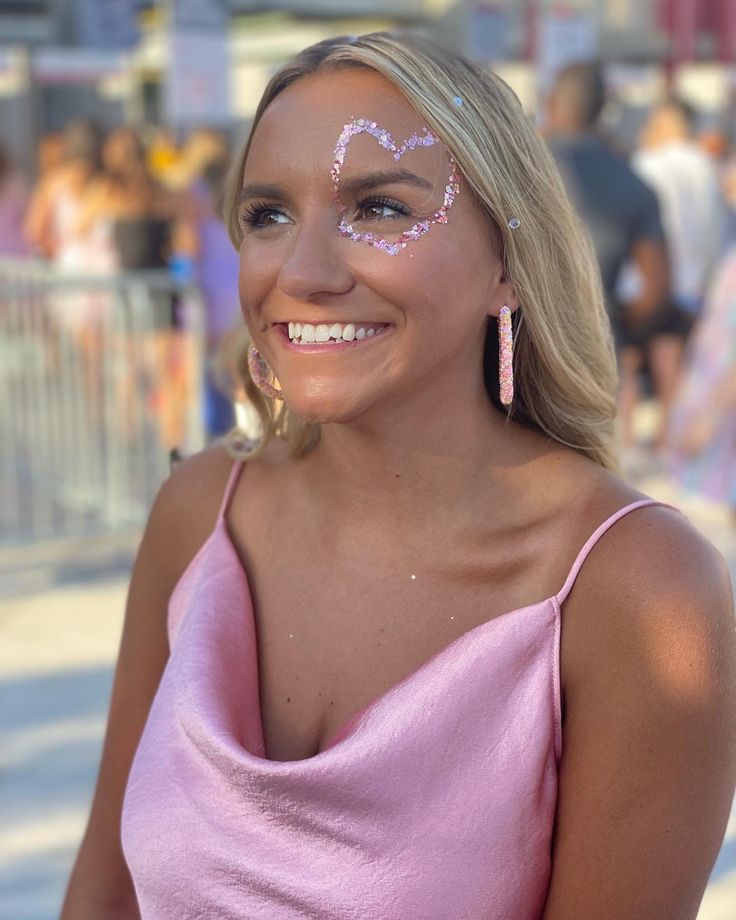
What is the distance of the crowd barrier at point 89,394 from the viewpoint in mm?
6266

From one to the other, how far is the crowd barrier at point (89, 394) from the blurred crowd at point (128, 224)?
4 centimetres

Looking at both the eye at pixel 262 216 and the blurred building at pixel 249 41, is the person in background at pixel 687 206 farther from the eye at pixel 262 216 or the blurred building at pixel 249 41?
the eye at pixel 262 216

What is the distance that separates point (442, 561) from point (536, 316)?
357mm

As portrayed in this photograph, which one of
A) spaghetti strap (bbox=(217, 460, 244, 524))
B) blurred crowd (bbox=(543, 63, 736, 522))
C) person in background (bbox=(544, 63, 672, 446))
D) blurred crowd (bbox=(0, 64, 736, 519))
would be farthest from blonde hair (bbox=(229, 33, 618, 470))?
person in background (bbox=(544, 63, 672, 446))

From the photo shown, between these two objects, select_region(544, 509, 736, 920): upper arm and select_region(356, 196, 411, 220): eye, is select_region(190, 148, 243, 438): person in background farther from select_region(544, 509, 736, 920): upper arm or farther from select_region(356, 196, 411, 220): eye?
select_region(544, 509, 736, 920): upper arm

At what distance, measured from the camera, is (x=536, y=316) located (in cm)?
175

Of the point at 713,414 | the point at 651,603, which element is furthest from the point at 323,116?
the point at 713,414

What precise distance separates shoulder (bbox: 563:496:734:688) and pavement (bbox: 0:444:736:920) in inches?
51.9

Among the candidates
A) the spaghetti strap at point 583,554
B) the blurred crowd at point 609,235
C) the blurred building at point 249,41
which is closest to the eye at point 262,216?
the spaghetti strap at point 583,554

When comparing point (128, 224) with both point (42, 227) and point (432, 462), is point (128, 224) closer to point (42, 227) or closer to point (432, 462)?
point (42, 227)

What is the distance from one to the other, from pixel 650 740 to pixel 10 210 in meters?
8.50

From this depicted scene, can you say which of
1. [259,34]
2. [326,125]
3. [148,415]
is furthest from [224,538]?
[259,34]

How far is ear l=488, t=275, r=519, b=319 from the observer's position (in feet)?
5.69

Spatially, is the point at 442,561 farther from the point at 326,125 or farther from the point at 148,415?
the point at 148,415
